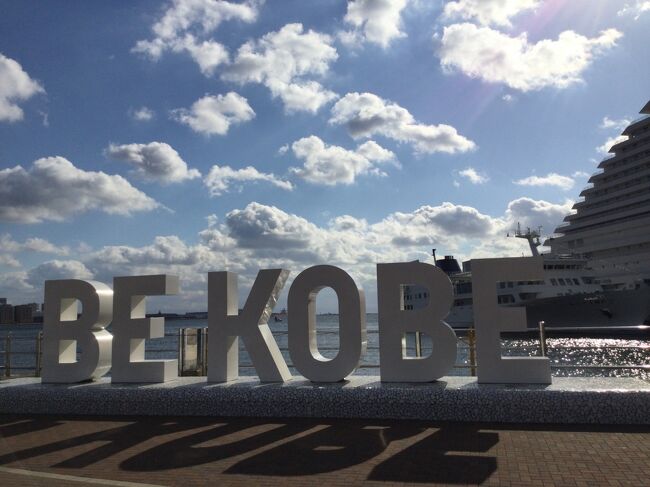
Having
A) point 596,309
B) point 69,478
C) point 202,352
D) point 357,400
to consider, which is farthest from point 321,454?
point 596,309

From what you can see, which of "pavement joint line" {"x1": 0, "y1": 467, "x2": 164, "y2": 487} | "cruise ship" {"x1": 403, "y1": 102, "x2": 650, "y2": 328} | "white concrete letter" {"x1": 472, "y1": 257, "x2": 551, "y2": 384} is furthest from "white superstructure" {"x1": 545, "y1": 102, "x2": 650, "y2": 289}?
"pavement joint line" {"x1": 0, "y1": 467, "x2": 164, "y2": 487}

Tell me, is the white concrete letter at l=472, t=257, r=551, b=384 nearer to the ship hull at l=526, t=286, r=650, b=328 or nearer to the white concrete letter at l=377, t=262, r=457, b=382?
the white concrete letter at l=377, t=262, r=457, b=382

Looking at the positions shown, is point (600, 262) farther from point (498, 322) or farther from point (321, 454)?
point (321, 454)

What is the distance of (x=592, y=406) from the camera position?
809cm

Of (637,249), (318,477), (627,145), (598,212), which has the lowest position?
(318,477)

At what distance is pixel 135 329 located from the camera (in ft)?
34.6

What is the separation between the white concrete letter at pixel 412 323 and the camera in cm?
927

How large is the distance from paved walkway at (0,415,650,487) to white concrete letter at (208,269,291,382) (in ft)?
4.49

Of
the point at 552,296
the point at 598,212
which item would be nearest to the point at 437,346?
Result: the point at 552,296

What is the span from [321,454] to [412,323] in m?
3.36

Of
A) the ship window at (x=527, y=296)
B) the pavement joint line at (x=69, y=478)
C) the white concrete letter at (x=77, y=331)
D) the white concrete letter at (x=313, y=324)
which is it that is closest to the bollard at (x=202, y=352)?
the white concrete letter at (x=77, y=331)

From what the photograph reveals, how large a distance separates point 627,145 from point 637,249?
543 inches

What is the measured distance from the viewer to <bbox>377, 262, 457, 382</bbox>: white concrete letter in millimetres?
9273

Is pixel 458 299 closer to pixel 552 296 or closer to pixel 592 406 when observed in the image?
pixel 552 296
